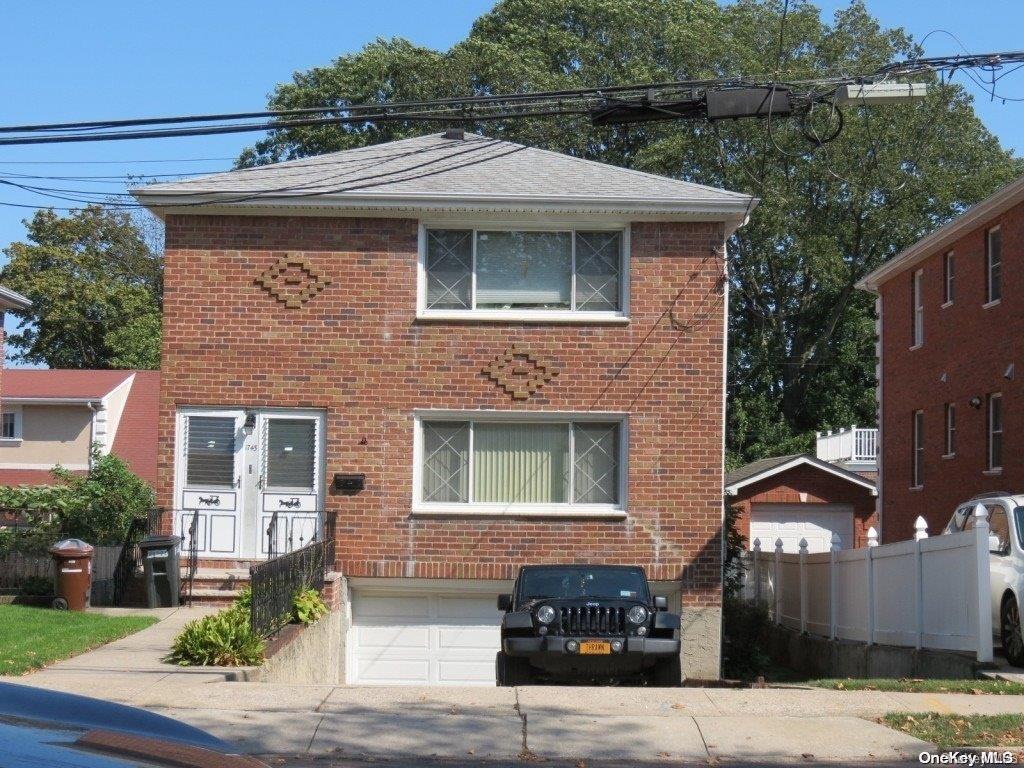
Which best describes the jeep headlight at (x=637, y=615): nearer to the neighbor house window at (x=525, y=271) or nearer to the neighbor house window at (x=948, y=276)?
the neighbor house window at (x=525, y=271)

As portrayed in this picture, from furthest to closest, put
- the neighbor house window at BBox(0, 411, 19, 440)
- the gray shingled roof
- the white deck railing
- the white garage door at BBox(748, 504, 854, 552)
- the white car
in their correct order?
the white deck railing < the neighbor house window at BBox(0, 411, 19, 440) < the white garage door at BBox(748, 504, 854, 552) < the gray shingled roof < the white car

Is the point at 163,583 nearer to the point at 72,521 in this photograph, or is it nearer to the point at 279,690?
the point at 72,521

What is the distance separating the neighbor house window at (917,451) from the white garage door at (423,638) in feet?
44.1

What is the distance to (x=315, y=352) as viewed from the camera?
1883cm

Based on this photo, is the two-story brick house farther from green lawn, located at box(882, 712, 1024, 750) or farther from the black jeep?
green lawn, located at box(882, 712, 1024, 750)

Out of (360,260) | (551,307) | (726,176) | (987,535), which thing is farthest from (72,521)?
(726,176)

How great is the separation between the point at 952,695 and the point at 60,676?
8017 millimetres

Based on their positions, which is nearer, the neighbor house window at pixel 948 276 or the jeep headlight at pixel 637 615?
the jeep headlight at pixel 637 615

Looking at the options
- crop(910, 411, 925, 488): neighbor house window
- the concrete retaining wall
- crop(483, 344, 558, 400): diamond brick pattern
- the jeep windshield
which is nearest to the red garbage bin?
crop(483, 344, 558, 400): diamond brick pattern

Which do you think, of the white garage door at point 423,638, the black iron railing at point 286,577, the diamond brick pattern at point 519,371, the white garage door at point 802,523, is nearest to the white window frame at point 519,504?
the diamond brick pattern at point 519,371

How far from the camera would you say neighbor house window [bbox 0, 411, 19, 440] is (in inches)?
1485

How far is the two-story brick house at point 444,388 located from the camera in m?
18.6

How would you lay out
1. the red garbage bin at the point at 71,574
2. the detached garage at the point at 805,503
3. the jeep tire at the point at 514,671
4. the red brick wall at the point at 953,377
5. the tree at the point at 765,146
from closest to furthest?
the jeep tire at the point at 514,671, the red garbage bin at the point at 71,574, the red brick wall at the point at 953,377, the detached garage at the point at 805,503, the tree at the point at 765,146

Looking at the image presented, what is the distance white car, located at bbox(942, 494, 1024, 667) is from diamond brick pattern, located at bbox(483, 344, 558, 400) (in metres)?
6.37
